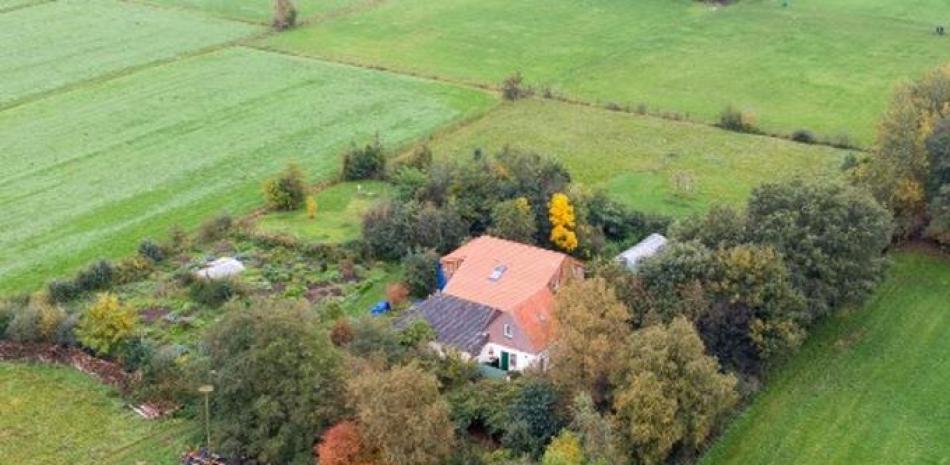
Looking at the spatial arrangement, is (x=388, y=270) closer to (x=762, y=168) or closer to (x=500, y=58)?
(x=762, y=168)

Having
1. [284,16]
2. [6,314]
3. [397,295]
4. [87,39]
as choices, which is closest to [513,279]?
[397,295]

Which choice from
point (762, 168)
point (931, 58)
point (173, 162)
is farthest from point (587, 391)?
point (931, 58)

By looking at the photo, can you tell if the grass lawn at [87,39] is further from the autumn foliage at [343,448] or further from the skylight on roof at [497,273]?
the autumn foliage at [343,448]

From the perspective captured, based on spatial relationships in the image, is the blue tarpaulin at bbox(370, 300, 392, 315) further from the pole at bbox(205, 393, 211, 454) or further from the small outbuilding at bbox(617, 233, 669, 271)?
the pole at bbox(205, 393, 211, 454)

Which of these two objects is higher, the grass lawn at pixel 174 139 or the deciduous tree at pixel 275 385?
the deciduous tree at pixel 275 385

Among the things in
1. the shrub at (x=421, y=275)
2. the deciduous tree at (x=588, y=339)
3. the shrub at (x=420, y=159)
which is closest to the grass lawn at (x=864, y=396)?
the deciduous tree at (x=588, y=339)

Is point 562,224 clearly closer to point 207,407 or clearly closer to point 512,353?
point 512,353
